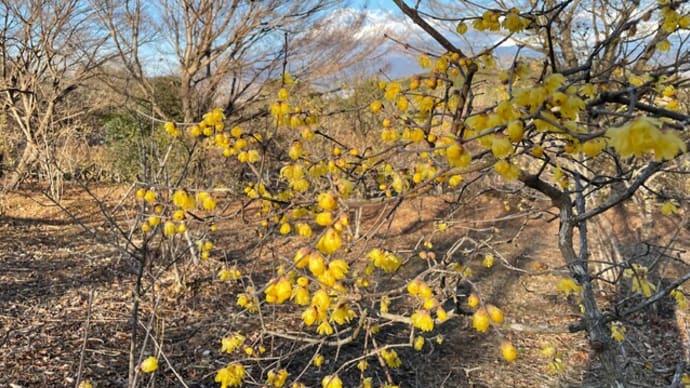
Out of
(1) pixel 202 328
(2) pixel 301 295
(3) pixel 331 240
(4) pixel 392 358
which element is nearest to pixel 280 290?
(2) pixel 301 295

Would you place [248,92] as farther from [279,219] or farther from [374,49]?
[279,219]

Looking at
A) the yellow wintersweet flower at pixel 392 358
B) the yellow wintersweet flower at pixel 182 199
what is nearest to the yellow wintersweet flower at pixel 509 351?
the yellow wintersweet flower at pixel 182 199

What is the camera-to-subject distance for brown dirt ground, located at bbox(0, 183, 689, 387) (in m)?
3.10

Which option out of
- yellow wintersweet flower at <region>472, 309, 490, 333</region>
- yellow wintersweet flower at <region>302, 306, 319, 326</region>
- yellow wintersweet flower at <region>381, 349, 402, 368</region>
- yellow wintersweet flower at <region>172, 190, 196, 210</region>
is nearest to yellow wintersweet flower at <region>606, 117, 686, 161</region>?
yellow wintersweet flower at <region>472, 309, 490, 333</region>

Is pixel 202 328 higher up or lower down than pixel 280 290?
lower down

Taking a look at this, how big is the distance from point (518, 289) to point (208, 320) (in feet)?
11.0

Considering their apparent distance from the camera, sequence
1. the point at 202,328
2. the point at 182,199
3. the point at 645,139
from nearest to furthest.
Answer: the point at 645,139 < the point at 182,199 < the point at 202,328

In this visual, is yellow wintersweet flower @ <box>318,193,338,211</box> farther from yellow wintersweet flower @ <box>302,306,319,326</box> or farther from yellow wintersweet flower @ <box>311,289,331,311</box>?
yellow wintersweet flower @ <box>302,306,319,326</box>

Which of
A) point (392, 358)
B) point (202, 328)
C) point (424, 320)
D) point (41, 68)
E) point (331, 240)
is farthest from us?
point (41, 68)

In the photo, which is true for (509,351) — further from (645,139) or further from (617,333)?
(617,333)

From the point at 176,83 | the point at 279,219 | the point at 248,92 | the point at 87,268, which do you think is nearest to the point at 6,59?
the point at 176,83

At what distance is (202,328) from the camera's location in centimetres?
394

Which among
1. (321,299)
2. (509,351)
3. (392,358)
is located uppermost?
(321,299)

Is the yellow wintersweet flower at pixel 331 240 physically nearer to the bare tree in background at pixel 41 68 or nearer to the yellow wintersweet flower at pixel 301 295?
the yellow wintersweet flower at pixel 301 295
